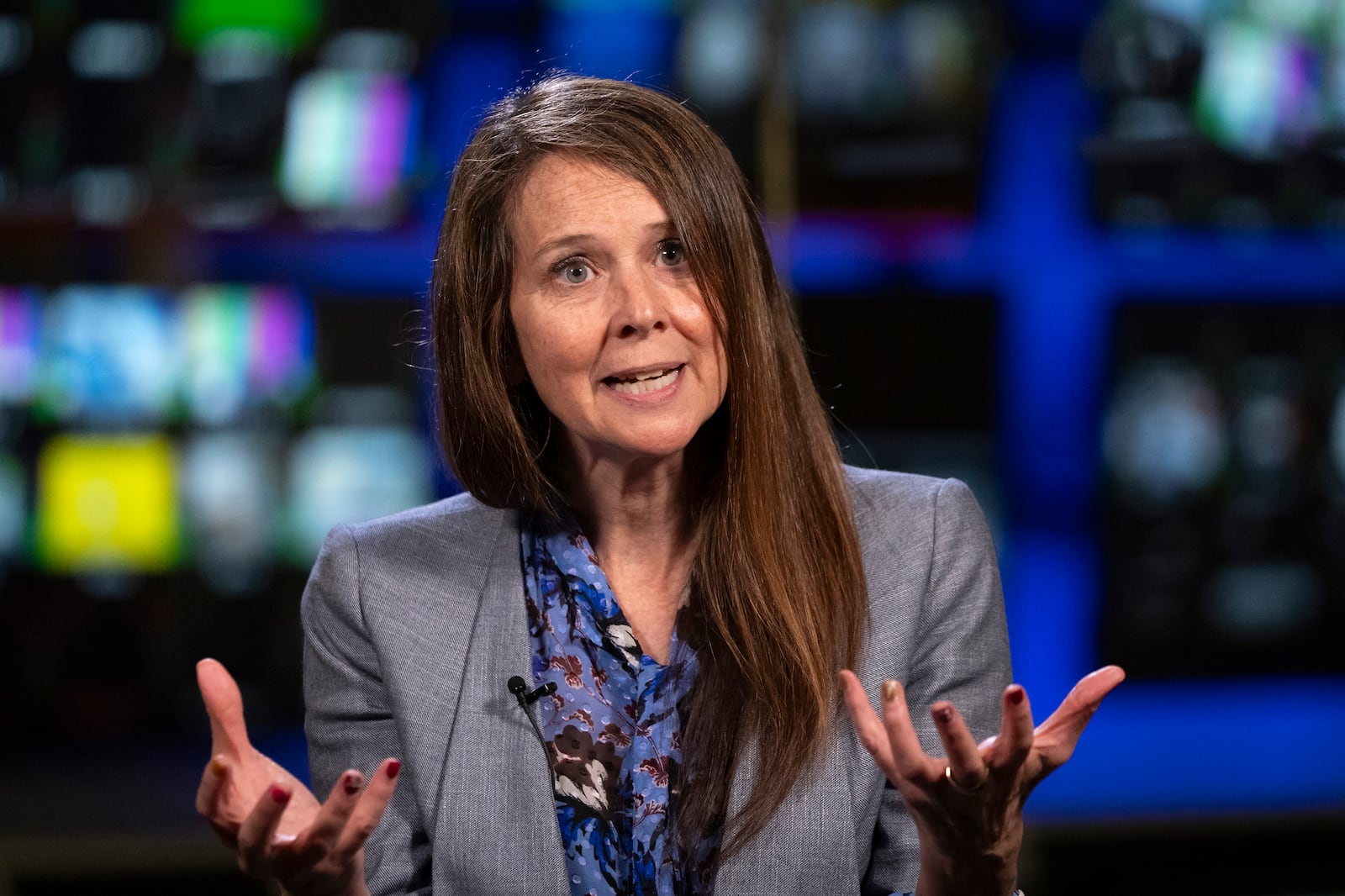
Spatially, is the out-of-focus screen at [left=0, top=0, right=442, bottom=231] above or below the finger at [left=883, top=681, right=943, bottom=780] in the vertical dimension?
above

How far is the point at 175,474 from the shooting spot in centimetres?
340

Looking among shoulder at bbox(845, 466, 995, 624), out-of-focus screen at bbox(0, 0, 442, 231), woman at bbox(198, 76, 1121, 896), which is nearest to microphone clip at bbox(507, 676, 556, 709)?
woman at bbox(198, 76, 1121, 896)

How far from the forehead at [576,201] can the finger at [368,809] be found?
24.6 inches

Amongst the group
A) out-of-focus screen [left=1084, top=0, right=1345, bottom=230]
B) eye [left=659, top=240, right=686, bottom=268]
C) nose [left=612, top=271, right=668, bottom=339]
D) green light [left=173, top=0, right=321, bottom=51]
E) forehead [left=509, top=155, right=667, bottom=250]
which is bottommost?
nose [left=612, top=271, right=668, bottom=339]

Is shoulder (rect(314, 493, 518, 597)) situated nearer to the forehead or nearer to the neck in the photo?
the neck

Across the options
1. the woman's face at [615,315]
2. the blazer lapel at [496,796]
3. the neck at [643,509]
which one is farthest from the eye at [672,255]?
the blazer lapel at [496,796]

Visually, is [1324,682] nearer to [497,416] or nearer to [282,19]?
[497,416]

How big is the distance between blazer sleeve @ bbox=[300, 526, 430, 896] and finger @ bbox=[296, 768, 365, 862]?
1.00 feet

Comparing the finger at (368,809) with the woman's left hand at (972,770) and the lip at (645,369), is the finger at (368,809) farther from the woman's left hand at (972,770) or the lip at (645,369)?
the lip at (645,369)

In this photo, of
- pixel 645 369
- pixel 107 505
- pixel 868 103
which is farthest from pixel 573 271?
pixel 107 505

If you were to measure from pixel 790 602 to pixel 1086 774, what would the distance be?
84.6 inches

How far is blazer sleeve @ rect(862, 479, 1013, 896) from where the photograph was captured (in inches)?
59.9

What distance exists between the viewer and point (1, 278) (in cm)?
332

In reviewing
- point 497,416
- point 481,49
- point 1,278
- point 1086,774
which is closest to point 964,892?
point 497,416
